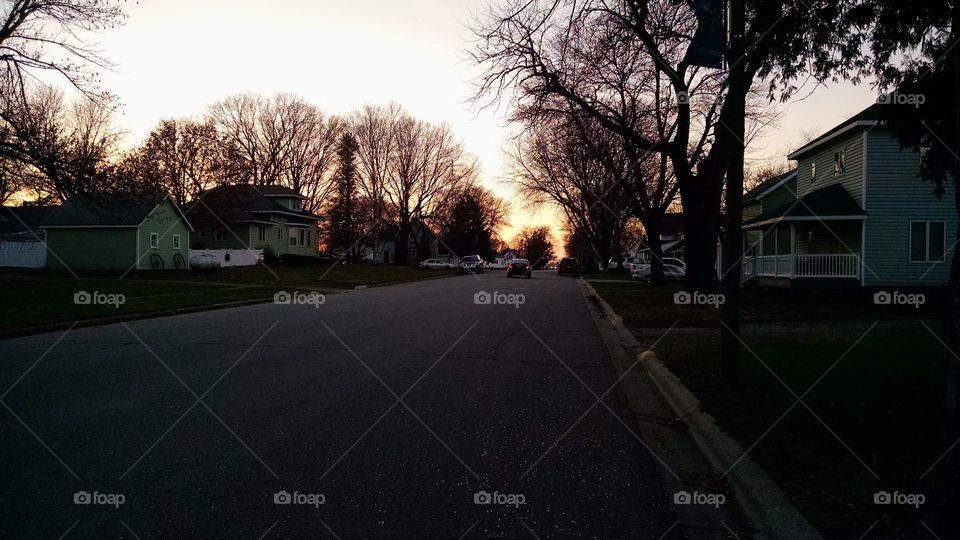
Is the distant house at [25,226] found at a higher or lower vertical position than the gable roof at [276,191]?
lower

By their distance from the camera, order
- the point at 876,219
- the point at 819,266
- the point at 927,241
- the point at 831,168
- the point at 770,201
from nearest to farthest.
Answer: the point at 927,241
the point at 876,219
the point at 819,266
the point at 831,168
the point at 770,201

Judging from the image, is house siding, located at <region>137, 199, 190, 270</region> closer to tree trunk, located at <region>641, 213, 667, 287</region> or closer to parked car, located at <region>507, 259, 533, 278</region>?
parked car, located at <region>507, 259, 533, 278</region>

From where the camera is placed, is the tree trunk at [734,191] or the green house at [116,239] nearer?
the tree trunk at [734,191]

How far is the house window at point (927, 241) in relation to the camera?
985 inches

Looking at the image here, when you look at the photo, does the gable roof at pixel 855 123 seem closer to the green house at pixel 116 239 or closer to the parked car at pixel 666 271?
the parked car at pixel 666 271

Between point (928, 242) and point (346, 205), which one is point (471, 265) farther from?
point (928, 242)

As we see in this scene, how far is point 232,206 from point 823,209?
3916 centimetres

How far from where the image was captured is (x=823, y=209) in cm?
2573

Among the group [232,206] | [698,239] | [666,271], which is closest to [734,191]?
[698,239]

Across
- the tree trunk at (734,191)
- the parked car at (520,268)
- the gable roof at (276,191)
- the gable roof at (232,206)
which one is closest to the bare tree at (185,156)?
the gable roof at (232,206)

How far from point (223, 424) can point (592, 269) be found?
2982 inches

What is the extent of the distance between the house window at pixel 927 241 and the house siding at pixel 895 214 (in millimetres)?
166

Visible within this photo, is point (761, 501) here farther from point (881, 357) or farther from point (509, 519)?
point (881, 357)

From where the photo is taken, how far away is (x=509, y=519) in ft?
13.8
